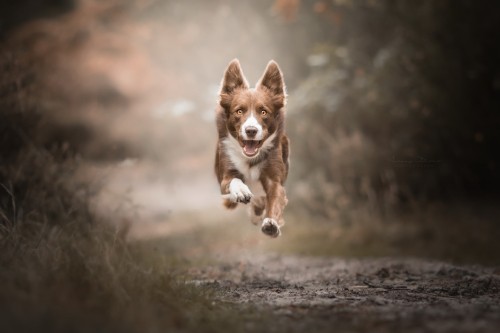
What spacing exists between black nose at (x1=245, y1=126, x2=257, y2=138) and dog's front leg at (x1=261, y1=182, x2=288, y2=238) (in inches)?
33.2

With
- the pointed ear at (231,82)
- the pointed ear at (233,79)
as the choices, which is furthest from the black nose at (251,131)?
the pointed ear at (233,79)

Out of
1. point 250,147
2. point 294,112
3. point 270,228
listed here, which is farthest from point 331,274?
point 294,112

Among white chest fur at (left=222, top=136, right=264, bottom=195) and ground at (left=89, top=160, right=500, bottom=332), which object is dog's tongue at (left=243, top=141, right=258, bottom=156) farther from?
ground at (left=89, top=160, right=500, bottom=332)

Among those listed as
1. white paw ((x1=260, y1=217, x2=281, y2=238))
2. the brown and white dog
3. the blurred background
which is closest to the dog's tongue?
the brown and white dog

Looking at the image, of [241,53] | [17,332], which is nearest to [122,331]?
[17,332]

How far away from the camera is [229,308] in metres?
4.52

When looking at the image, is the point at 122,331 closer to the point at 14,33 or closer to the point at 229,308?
the point at 229,308

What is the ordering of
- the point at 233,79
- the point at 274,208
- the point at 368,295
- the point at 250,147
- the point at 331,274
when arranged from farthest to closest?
the point at 331,274, the point at 233,79, the point at 274,208, the point at 250,147, the point at 368,295

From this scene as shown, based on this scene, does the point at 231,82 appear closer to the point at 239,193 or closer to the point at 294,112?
the point at 239,193

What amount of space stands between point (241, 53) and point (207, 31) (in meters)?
1.24

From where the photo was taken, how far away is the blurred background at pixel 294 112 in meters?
9.64

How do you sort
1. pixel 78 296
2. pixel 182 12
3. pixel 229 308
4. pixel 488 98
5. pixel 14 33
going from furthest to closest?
1. pixel 182 12
2. pixel 14 33
3. pixel 488 98
4. pixel 229 308
5. pixel 78 296

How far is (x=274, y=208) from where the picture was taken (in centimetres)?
604

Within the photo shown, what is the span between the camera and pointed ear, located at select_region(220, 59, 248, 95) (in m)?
6.25
